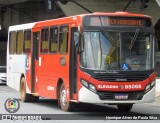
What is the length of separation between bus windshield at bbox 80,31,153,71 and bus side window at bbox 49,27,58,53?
2.30m

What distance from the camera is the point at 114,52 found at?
1639 centimetres

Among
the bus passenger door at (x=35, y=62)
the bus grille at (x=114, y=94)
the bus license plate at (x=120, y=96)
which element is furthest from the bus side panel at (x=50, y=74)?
the bus license plate at (x=120, y=96)

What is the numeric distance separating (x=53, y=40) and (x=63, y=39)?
3.25 feet

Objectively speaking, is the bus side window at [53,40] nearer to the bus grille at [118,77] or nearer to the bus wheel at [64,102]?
the bus wheel at [64,102]

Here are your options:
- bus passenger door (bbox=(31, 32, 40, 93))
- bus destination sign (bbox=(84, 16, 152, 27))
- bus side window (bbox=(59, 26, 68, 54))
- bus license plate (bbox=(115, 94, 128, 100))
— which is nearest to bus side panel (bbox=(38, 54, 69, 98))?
bus side window (bbox=(59, 26, 68, 54))

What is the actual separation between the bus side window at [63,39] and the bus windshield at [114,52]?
128 centimetres

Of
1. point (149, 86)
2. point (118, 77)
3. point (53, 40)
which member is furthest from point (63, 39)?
point (149, 86)

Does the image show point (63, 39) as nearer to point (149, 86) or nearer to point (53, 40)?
point (53, 40)

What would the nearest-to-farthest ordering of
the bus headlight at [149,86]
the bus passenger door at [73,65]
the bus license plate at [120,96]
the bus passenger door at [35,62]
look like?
the bus license plate at [120,96] < the bus headlight at [149,86] < the bus passenger door at [73,65] < the bus passenger door at [35,62]

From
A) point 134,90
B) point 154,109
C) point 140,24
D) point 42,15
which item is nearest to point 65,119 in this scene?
point 134,90

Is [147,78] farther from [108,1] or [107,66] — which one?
[108,1]

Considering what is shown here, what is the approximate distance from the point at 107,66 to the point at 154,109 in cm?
451

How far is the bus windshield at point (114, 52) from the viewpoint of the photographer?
16.3m

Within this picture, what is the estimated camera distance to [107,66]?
1622 centimetres
